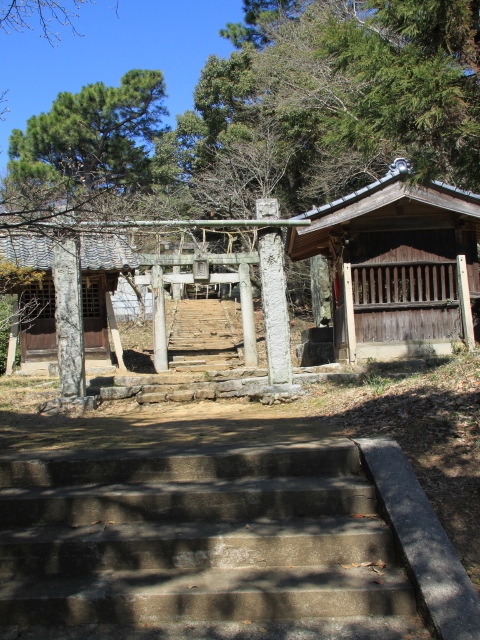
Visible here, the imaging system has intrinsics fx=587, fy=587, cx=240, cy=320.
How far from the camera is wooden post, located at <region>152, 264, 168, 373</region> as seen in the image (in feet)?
56.8

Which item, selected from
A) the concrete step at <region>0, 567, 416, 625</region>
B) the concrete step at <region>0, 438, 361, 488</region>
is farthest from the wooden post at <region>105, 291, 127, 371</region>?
the concrete step at <region>0, 567, 416, 625</region>

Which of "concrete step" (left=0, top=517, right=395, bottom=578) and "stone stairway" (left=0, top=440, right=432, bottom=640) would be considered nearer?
"stone stairway" (left=0, top=440, right=432, bottom=640)

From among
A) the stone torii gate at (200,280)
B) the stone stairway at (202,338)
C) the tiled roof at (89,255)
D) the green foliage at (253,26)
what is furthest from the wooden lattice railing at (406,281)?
the green foliage at (253,26)

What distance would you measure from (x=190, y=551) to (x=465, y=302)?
10.7 m

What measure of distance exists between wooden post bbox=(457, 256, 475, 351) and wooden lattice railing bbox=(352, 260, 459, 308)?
211 millimetres

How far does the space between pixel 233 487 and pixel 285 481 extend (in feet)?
1.43

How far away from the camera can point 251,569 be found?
382cm

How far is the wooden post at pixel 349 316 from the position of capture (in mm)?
13008

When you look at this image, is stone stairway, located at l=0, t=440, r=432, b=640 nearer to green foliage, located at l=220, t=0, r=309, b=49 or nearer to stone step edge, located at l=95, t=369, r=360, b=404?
stone step edge, located at l=95, t=369, r=360, b=404

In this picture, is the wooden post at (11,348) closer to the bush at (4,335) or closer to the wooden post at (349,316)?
the bush at (4,335)

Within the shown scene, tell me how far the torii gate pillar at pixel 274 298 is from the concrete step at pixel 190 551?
6.21m

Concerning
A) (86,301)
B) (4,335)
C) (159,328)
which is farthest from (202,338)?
(4,335)

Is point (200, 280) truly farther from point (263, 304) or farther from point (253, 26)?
point (253, 26)

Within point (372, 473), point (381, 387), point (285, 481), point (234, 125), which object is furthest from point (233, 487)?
point (234, 125)
